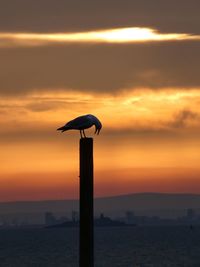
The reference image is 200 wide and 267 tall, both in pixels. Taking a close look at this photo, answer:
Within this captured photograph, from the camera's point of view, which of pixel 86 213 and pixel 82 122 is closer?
pixel 86 213

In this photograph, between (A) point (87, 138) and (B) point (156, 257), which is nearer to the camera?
(A) point (87, 138)

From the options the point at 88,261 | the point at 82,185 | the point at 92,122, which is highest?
the point at 92,122

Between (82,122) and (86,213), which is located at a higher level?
(82,122)

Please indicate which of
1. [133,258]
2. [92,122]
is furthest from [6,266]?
[92,122]

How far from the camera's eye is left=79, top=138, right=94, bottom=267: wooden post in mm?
21172

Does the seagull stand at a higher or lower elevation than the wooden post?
higher

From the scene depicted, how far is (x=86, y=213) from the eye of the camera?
69.5 feet

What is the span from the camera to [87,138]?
70.5ft

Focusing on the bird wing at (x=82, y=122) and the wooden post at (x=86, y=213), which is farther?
the bird wing at (x=82, y=122)

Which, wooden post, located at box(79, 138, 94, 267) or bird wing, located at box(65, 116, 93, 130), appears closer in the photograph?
wooden post, located at box(79, 138, 94, 267)

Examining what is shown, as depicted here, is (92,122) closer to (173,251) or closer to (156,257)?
(156,257)

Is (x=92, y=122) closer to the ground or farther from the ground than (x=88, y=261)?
farther from the ground

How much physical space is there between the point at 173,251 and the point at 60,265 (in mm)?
42913

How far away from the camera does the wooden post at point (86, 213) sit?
21.2 meters
